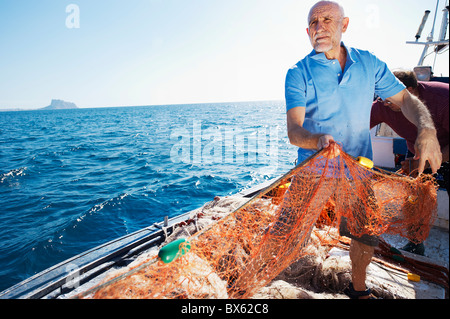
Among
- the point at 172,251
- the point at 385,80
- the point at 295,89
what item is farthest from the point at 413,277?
the point at 172,251

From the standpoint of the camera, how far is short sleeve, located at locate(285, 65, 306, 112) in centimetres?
196

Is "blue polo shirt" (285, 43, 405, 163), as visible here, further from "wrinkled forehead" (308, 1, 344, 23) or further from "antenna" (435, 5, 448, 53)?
"antenna" (435, 5, 448, 53)

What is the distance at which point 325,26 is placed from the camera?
1.96 meters

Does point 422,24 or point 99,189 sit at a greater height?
point 422,24

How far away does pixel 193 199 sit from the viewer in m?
9.69

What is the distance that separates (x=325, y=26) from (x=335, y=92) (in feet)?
1.77

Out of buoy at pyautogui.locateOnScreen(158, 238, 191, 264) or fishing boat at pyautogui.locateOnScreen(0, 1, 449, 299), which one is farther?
fishing boat at pyautogui.locateOnScreen(0, 1, 449, 299)

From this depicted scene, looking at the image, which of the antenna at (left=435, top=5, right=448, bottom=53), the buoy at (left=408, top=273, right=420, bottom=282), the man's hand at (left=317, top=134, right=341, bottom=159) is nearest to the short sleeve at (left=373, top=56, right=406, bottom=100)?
the man's hand at (left=317, top=134, right=341, bottom=159)

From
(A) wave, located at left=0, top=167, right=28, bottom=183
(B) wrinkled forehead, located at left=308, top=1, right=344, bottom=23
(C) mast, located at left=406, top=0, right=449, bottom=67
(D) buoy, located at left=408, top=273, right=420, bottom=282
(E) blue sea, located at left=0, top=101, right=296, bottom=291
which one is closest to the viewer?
(B) wrinkled forehead, located at left=308, top=1, right=344, bottom=23

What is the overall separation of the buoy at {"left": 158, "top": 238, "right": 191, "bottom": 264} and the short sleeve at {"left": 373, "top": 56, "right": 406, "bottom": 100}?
2.18m

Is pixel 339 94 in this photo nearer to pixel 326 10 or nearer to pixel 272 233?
pixel 326 10

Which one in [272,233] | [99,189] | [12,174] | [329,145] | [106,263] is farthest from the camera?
[12,174]

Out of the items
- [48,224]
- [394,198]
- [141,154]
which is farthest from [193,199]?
[141,154]

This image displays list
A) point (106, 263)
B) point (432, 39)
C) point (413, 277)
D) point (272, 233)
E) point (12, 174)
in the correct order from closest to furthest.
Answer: point (272, 233) < point (413, 277) < point (106, 263) < point (432, 39) < point (12, 174)
